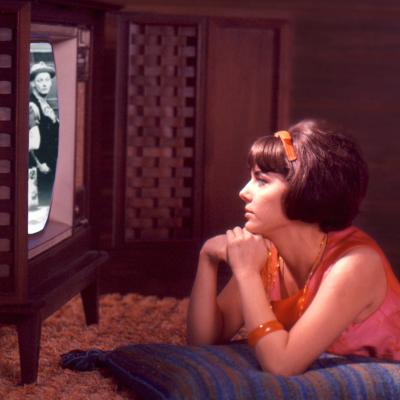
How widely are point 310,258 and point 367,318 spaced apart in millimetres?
175

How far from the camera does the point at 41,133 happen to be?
7.57ft

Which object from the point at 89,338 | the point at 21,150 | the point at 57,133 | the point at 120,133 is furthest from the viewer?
the point at 120,133

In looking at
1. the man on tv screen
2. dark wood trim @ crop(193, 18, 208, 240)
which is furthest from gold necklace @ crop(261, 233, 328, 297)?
dark wood trim @ crop(193, 18, 208, 240)

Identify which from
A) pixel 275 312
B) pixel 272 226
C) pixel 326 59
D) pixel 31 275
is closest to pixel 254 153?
pixel 272 226

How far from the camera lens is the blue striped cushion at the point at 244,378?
1.80 m

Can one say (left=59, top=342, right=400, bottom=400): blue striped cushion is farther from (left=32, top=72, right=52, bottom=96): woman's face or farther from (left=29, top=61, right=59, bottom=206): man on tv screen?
(left=32, top=72, right=52, bottom=96): woman's face

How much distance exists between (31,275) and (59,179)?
40 centimetres

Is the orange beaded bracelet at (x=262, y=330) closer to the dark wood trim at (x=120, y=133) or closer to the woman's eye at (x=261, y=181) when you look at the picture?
the woman's eye at (x=261, y=181)

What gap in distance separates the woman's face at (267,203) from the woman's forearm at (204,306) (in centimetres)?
16

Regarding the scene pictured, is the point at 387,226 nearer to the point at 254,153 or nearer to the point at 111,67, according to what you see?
the point at 111,67

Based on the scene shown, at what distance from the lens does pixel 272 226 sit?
195 centimetres

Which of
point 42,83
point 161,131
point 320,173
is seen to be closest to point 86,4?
point 42,83

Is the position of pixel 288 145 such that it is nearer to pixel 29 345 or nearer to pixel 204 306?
pixel 204 306

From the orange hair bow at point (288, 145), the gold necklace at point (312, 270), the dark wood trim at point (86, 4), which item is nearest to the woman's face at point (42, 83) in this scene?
the dark wood trim at point (86, 4)
